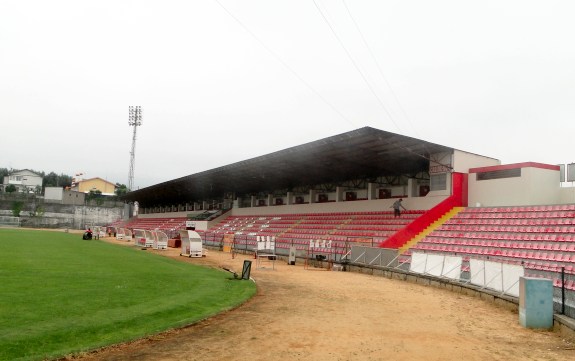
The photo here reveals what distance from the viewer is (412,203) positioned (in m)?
28.7

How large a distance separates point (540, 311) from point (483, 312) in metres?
2.01

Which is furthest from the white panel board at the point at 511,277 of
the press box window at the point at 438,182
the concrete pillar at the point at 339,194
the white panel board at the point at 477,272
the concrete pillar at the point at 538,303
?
the concrete pillar at the point at 339,194

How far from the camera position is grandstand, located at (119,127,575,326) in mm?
18500

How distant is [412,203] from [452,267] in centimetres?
1293

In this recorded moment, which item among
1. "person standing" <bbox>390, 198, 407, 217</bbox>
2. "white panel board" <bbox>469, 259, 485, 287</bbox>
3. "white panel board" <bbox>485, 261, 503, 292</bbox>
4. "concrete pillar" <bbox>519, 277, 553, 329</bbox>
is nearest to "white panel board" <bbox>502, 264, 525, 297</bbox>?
"white panel board" <bbox>485, 261, 503, 292</bbox>

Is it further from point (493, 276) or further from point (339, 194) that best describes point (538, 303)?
point (339, 194)

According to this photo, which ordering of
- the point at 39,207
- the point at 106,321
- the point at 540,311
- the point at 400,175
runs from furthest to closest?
the point at 39,207
the point at 400,175
the point at 540,311
the point at 106,321

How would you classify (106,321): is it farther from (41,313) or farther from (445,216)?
(445,216)

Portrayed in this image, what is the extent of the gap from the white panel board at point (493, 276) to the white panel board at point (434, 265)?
9.76 ft

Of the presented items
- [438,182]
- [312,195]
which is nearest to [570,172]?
[438,182]

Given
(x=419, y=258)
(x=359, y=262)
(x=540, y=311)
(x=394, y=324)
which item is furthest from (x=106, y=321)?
(x=359, y=262)

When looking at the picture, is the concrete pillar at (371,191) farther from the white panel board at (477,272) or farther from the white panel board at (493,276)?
the white panel board at (493,276)

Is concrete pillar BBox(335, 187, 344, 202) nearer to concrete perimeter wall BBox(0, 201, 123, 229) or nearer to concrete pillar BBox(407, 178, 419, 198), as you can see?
concrete pillar BBox(407, 178, 419, 198)

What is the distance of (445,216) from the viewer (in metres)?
24.9
